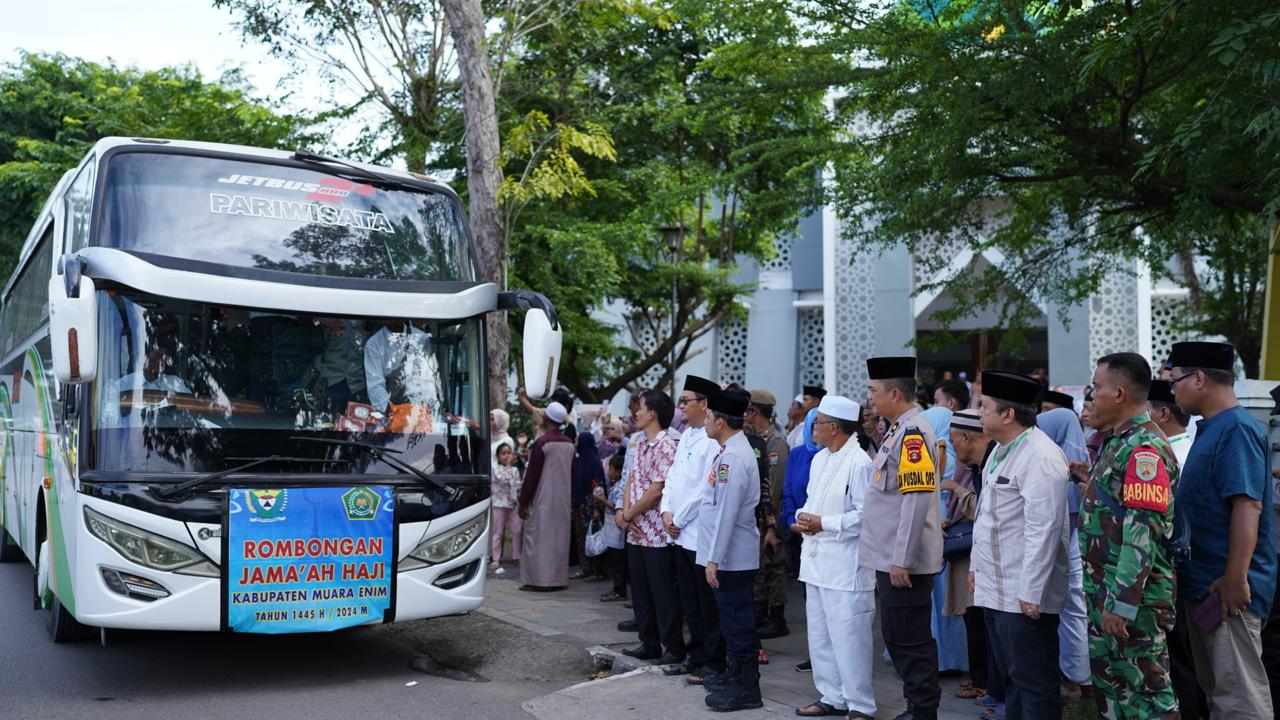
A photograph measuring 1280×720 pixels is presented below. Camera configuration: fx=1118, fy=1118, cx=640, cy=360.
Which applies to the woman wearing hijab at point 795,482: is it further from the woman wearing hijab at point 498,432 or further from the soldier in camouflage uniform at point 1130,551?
the woman wearing hijab at point 498,432

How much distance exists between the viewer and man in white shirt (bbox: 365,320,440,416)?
7320 mm

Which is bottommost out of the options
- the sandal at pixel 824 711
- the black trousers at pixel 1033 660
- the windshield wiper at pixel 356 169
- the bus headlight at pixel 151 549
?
the sandal at pixel 824 711

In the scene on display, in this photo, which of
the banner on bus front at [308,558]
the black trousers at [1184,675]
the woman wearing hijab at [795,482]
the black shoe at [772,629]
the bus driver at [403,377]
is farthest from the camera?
the black shoe at [772,629]

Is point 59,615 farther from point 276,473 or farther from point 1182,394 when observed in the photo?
point 1182,394

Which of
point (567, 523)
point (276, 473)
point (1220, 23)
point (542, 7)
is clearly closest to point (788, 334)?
point (542, 7)

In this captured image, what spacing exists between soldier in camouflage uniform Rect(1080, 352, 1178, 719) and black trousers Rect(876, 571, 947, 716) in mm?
963

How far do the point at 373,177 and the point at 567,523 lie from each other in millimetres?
4190

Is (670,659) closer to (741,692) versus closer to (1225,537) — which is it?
(741,692)

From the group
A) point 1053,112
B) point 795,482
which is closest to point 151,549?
point 795,482

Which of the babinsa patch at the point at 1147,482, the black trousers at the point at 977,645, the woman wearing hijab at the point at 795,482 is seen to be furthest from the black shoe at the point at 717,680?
the babinsa patch at the point at 1147,482

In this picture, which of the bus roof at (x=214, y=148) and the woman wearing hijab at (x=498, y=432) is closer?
the bus roof at (x=214, y=148)

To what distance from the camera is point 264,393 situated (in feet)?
22.9

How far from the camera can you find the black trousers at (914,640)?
567 centimetres

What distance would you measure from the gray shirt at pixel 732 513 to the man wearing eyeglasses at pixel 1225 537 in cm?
239
